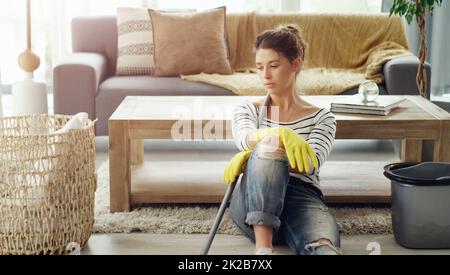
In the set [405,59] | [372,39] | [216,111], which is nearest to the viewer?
[216,111]

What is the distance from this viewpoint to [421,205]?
7.66 ft

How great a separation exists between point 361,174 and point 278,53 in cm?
95

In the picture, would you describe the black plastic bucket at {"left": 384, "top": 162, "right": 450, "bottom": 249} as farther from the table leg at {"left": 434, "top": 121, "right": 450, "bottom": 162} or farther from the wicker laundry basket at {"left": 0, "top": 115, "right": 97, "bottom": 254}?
the wicker laundry basket at {"left": 0, "top": 115, "right": 97, "bottom": 254}

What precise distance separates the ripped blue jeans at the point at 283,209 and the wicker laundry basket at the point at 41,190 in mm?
532

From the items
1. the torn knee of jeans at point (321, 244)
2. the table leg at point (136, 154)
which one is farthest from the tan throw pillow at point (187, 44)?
the torn knee of jeans at point (321, 244)

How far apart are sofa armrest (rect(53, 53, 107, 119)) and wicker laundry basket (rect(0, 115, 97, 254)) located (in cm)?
148

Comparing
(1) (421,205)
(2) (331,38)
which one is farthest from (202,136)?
(2) (331,38)

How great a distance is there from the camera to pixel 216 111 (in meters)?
2.97

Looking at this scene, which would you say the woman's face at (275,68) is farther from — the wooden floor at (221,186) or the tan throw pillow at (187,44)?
the tan throw pillow at (187,44)

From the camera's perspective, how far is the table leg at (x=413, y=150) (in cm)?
312

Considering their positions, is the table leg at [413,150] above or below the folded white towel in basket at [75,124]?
below

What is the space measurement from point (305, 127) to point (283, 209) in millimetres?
287
